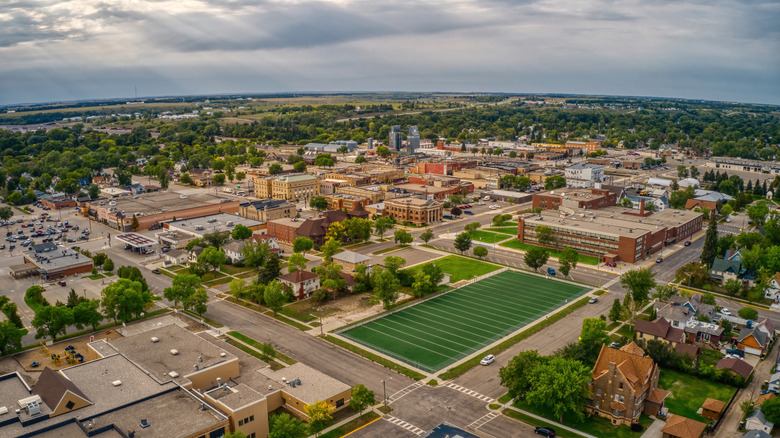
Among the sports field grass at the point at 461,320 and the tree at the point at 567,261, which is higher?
the tree at the point at 567,261

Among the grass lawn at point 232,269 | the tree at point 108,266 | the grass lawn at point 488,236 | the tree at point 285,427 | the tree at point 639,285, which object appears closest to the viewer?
the tree at point 285,427

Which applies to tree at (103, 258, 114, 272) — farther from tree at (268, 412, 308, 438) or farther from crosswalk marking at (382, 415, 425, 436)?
crosswalk marking at (382, 415, 425, 436)

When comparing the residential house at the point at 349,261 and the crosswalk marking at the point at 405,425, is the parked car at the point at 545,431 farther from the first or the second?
the residential house at the point at 349,261

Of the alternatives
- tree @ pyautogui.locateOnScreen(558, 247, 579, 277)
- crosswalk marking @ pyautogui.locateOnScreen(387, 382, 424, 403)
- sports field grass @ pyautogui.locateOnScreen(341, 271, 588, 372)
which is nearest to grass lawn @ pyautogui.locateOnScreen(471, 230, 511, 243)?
tree @ pyautogui.locateOnScreen(558, 247, 579, 277)

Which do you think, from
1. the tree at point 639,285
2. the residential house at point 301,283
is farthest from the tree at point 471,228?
the residential house at point 301,283

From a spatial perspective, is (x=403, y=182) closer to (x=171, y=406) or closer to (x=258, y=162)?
(x=258, y=162)

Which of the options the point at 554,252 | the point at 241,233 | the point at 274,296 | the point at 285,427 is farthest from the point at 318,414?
the point at 554,252
